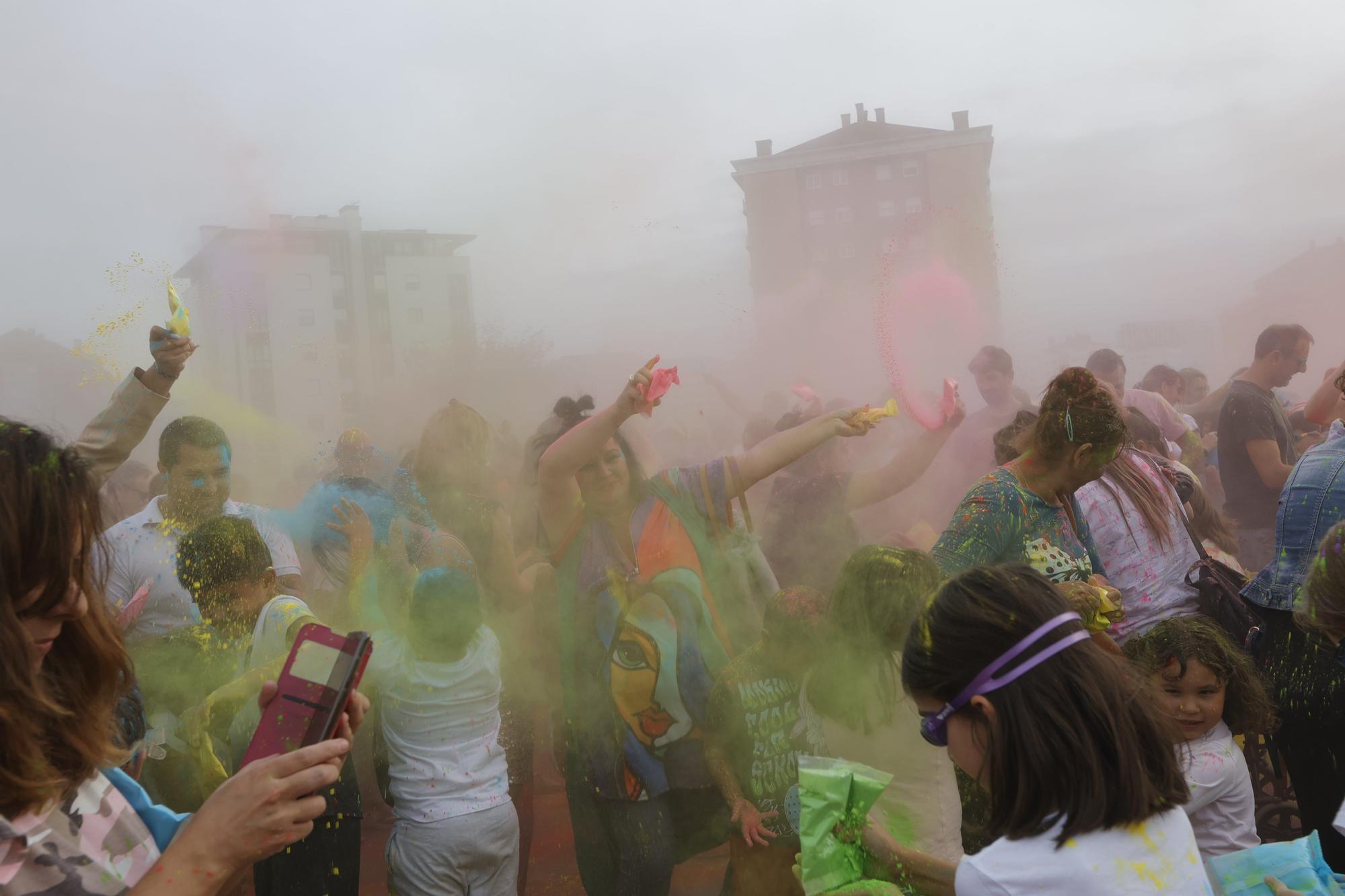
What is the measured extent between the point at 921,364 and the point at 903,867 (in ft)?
23.3

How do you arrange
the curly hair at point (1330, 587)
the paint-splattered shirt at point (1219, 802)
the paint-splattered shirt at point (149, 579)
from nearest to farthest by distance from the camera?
the curly hair at point (1330, 587) → the paint-splattered shirt at point (1219, 802) → the paint-splattered shirt at point (149, 579)

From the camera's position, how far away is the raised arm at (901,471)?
3.62m

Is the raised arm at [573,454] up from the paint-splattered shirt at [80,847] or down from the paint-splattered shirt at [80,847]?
up

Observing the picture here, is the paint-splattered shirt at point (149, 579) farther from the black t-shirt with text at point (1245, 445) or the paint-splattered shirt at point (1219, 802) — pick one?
the black t-shirt with text at point (1245, 445)

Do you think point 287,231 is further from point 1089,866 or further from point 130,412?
point 1089,866

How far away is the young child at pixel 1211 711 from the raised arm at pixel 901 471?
1.20 meters

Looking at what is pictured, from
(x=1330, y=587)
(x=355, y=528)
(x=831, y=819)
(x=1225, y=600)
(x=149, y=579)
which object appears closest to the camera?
(x=831, y=819)

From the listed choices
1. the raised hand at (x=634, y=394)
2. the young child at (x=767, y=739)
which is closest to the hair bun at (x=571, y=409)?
the raised hand at (x=634, y=394)

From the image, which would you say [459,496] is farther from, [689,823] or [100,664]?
[100,664]

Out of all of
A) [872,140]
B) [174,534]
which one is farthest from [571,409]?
[872,140]

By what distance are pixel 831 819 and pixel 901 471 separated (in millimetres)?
2201

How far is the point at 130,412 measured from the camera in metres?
2.79

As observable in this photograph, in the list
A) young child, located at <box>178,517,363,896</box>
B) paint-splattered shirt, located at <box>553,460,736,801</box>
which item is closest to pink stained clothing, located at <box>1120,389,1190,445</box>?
paint-splattered shirt, located at <box>553,460,736,801</box>

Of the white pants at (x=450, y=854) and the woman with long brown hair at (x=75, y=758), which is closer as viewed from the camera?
the woman with long brown hair at (x=75, y=758)
